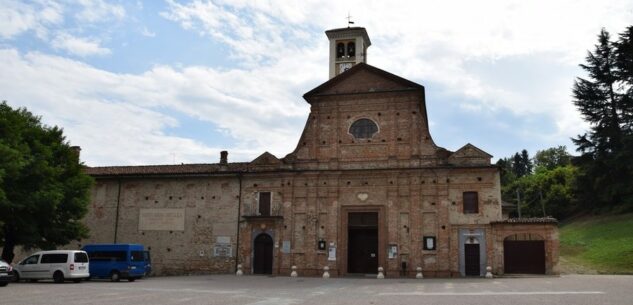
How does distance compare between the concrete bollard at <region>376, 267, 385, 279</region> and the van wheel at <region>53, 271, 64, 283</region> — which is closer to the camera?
the van wheel at <region>53, 271, 64, 283</region>

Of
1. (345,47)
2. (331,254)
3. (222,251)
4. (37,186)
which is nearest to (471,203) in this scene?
(331,254)

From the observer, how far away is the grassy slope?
31094 millimetres

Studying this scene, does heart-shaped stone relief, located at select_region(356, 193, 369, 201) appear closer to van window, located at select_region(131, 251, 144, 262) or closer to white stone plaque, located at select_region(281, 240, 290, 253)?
white stone plaque, located at select_region(281, 240, 290, 253)

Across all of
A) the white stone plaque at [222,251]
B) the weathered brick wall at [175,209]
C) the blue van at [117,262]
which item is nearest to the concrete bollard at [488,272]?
the weathered brick wall at [175,209]

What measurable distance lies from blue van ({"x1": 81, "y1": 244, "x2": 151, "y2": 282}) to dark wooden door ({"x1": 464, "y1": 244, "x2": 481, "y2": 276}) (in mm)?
16612

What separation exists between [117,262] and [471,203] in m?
18.4

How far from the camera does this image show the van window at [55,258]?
23.3 metres

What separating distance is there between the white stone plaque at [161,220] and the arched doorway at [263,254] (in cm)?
499

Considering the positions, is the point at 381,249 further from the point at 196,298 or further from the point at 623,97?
the point at 623,97

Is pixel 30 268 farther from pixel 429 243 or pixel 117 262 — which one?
Answer: pixel 429 243

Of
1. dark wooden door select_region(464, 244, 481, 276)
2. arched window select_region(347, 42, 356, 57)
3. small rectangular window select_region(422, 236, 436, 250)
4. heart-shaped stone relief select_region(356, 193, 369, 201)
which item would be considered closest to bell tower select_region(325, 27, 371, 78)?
arched window select_region(347, 42, 356, 57)

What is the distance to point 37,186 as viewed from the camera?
2603 centimetres

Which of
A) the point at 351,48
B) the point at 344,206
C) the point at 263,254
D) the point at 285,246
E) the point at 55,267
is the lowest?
the point at 55,267

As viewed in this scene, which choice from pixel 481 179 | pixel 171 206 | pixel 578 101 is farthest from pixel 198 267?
pixel 578 101
